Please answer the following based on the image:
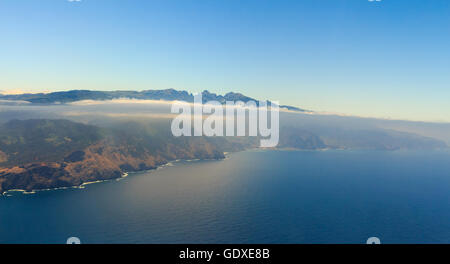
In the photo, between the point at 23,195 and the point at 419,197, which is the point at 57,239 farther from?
the point at 419,197

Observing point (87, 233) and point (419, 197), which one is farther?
point (419, 197)

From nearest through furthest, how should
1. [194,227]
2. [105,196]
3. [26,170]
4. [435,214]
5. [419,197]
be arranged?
[194,227], [435,214], [105,196], [419,197], [26,170]

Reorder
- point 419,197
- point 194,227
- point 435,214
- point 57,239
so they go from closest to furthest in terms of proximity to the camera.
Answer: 1. point 57,239
2. point 194,227
3. point 435,214
4. point 419,197

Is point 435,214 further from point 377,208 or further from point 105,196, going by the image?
point 105,196

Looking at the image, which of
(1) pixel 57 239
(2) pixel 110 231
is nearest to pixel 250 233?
(2) pixel 110 231
